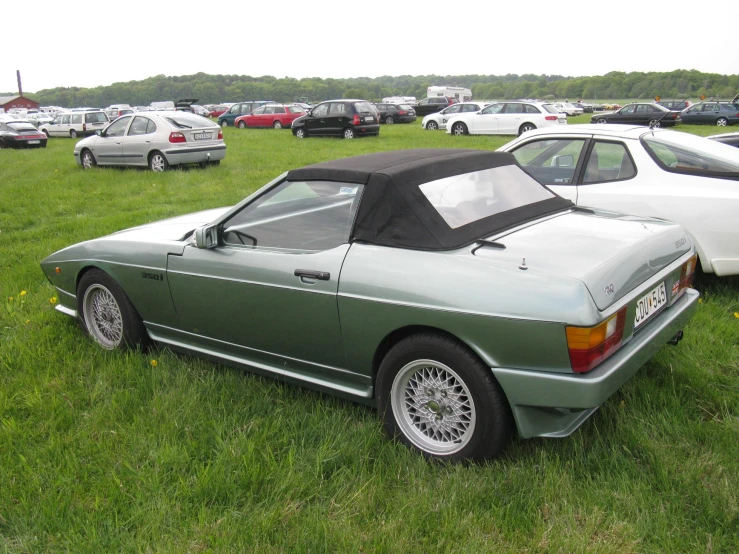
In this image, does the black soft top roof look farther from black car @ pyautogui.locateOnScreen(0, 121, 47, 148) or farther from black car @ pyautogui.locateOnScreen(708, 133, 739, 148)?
black car @ pyautogui.locateOnScreen(0, 121, 47, 148)

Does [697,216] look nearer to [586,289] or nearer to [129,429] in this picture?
[586,289]

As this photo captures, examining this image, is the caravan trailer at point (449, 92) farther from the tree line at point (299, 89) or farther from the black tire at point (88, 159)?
the tree line at point (299, 89)

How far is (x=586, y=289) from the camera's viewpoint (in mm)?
2658

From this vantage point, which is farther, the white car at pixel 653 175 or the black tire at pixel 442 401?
the white car at pixel 653 175

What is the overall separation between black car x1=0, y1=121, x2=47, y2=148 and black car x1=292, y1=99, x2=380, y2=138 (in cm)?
1050

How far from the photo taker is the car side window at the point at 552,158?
5.76 meters

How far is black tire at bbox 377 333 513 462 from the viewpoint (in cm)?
283

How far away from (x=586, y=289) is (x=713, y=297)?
301 cm

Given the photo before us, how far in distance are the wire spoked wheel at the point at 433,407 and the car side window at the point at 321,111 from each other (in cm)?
2144

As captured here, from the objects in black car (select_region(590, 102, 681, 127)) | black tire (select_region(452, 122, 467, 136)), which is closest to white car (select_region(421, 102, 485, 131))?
black tire (select_region(452, 122, 467, 136))

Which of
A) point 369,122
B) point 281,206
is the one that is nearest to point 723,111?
point 369,122

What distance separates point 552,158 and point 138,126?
11374mm

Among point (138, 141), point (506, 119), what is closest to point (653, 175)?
point (138, 141)

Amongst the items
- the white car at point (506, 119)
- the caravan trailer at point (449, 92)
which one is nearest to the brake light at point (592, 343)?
the white car at point (506, 119)
